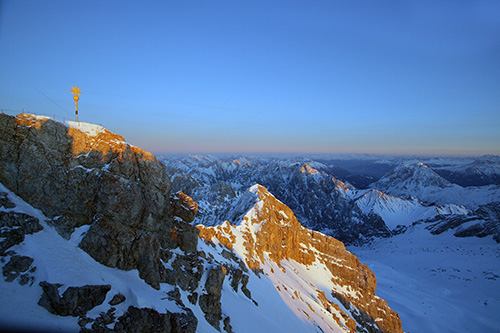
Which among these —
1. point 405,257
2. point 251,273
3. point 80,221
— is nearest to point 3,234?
point 80,221

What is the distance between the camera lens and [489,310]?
7706 centimetres

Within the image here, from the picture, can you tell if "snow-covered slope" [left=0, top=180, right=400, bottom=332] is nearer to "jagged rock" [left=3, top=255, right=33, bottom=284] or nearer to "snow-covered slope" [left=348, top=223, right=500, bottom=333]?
"jagged rock" [left=3, top=255, right=33, bottom=284]

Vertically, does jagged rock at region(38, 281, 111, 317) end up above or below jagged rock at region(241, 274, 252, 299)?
above

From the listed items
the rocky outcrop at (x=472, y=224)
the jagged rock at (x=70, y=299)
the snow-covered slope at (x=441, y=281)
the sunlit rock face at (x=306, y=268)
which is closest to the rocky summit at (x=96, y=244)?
the jagged rock at (x=70, y=299)

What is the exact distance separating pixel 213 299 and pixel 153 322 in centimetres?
918

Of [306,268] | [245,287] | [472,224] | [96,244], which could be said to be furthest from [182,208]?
[472,224]

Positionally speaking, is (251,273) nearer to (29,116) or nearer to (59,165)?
(59,165)

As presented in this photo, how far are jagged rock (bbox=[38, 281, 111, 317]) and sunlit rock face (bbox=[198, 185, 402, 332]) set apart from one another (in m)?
24.7

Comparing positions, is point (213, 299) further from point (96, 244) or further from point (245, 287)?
point (96, 244)

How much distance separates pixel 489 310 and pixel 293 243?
69.3 metres

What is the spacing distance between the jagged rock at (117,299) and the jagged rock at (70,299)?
569mm

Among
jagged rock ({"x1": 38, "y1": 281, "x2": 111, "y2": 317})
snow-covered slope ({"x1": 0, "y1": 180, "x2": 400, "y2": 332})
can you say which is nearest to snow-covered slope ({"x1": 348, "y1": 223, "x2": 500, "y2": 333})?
snow-covered slope ({"x1": 0, "y1": 180, "x2": 400, "y2": 332})

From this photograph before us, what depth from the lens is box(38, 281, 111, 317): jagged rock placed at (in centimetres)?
1193

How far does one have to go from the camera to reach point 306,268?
6419cm
